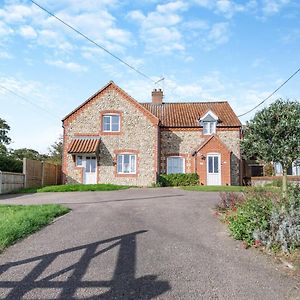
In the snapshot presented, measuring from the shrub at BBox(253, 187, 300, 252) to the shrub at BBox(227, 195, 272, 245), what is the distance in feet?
0.53

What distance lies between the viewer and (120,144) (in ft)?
93.0

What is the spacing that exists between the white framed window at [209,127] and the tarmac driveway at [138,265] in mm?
20830

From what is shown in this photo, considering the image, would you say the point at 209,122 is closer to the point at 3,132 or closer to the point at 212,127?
the point at 212,127

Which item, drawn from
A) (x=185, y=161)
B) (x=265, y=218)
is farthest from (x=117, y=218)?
(x=185, y=161)

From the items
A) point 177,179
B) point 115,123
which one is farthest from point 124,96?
point 177,179

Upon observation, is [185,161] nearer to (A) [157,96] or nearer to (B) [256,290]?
(A) [157,96]

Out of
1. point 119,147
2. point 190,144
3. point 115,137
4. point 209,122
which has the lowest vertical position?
point 119,147

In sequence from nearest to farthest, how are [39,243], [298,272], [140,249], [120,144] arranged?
[298,272] → [140,249] → [39,243] → [120,144]

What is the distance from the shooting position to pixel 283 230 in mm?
7598

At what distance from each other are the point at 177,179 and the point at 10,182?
1271 centimetres

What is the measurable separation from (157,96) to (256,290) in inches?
1185

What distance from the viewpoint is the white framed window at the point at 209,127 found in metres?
30.4

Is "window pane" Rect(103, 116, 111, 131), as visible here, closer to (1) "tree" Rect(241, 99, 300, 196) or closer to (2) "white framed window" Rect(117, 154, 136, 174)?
(2) "white framed window" Rect(117, 154, 136, 174)

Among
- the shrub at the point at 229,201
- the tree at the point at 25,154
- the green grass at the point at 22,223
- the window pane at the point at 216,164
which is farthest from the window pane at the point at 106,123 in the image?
the tree at the point at 25,154
